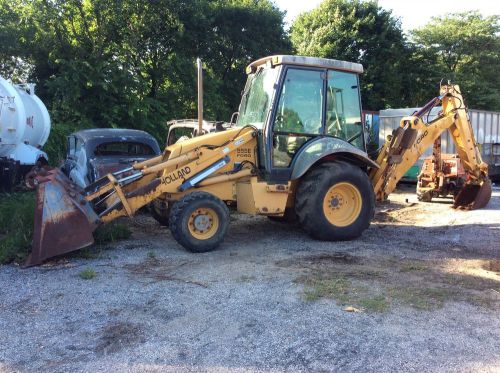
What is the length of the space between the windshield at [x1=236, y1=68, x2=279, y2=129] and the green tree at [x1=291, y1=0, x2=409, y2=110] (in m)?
16.5

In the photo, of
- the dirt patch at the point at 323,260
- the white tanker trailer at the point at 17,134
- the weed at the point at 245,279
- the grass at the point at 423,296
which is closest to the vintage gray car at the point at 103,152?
the white tanker trailer at the point at 17,134

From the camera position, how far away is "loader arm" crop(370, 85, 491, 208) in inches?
334

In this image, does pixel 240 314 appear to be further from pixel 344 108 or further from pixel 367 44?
pixel 367 44

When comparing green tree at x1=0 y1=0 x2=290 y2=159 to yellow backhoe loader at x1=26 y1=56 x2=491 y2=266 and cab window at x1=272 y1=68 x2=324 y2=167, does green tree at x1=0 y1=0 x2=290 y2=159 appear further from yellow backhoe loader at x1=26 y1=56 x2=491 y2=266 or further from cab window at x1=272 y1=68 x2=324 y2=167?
cab window at x1=272 y1=68 x2=324 y2=167

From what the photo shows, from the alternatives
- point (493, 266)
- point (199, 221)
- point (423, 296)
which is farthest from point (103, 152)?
point (493, 266)

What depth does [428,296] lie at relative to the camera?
497cm

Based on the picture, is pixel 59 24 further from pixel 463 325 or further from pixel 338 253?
pixel 463 325

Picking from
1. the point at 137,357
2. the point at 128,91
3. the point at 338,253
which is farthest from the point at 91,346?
the point at 128,91

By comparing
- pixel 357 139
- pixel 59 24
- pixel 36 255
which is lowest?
pixel 36 255

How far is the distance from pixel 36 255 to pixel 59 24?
39.2 feet

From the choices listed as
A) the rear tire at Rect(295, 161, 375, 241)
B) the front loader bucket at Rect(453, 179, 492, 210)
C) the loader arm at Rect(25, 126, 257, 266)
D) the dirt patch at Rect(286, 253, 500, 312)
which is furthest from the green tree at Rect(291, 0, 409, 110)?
the dirt patch at Rect(286, 253, 500, 312)

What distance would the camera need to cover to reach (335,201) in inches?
297

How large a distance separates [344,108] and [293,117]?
1.02m

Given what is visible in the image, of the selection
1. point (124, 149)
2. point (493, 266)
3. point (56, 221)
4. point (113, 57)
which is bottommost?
point (493, 266)
